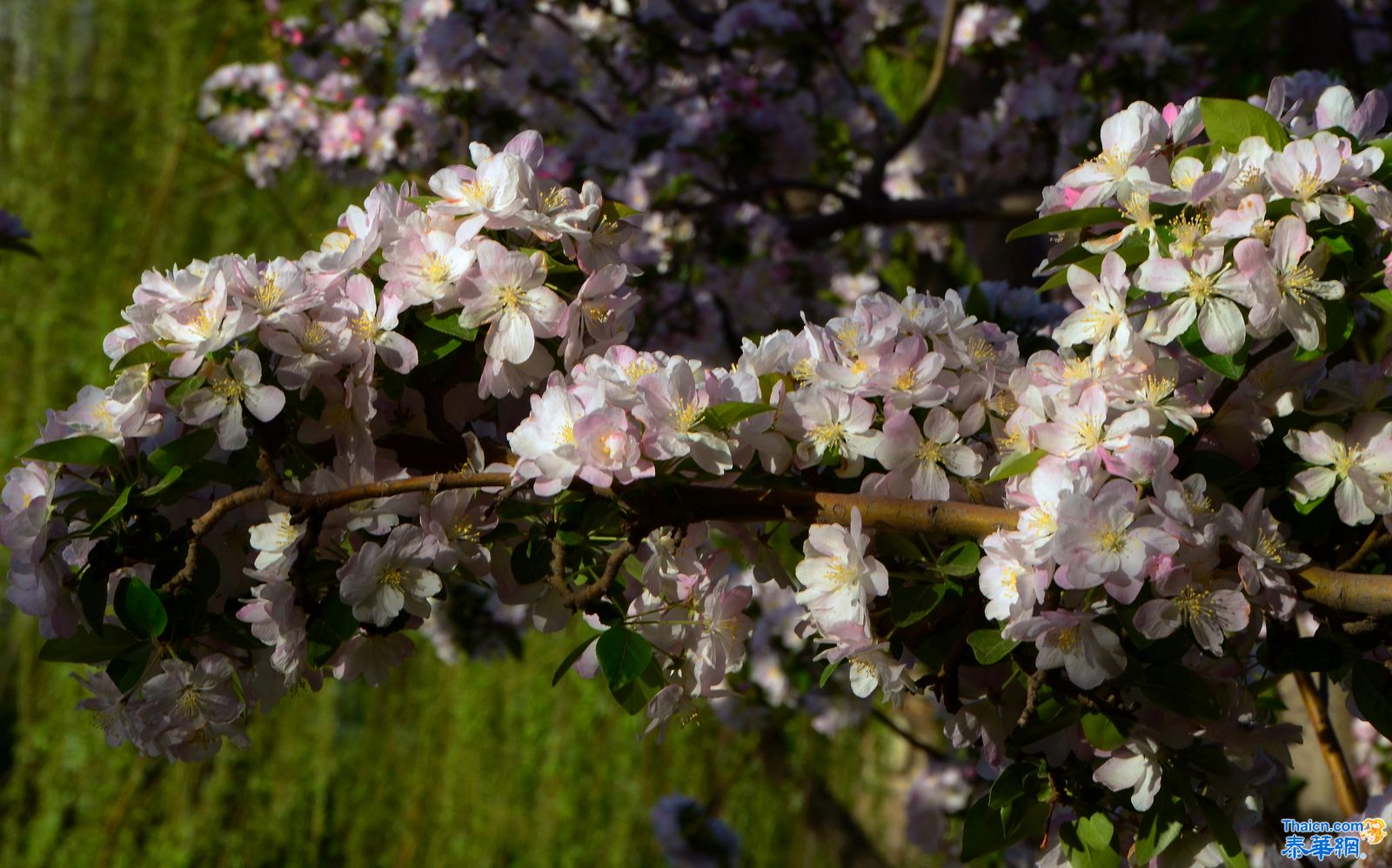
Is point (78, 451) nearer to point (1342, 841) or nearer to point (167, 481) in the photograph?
point (167, 481)

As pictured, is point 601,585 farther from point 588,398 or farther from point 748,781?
point 748,781

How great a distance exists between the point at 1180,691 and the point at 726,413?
330 mm

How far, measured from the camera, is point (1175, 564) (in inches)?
27.1

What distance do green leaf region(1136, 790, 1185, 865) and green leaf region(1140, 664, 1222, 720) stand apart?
0.25ft

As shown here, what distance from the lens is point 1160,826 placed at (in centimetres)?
81

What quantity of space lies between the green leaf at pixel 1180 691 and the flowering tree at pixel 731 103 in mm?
1517

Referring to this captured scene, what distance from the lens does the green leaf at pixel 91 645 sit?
79 centimetres

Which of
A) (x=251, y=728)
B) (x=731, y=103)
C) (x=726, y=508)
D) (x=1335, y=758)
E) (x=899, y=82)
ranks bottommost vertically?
(x=251, y=728)

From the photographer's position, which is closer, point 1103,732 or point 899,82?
point 1103,732

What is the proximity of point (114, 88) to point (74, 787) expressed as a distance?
1.92m

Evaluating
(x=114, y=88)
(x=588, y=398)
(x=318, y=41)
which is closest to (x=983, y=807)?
(x=588, y=398)

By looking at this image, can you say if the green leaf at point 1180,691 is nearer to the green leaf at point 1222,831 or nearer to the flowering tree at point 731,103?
the green leaf at point 1222,831

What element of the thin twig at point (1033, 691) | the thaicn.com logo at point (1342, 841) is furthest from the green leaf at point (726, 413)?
the thaicn.com logo at point (1342, 841)

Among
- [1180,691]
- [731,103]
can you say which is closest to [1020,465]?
[1180,691]
